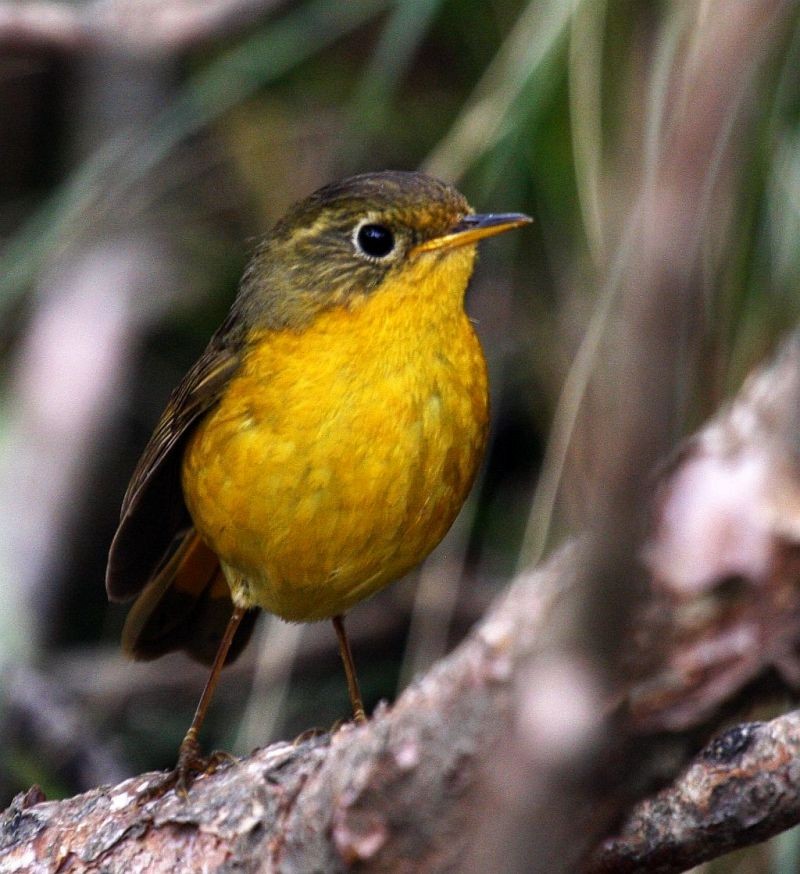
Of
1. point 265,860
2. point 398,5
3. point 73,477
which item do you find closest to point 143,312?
point 73,477

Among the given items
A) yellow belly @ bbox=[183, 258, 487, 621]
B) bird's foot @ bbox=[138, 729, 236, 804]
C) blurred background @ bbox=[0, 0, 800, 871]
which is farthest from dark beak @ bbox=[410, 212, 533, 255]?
bird's foot @ bbox=[138, 729, 236, 804]

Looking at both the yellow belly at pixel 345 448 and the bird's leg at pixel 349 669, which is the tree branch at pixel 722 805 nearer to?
the yellow belly at pixel 345 448

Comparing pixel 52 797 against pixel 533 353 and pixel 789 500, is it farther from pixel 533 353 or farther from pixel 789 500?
pixel 789 500

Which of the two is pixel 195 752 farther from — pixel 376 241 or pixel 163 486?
pixel 376 241

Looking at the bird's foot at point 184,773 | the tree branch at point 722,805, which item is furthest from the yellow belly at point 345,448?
the tree branch at point 722,805

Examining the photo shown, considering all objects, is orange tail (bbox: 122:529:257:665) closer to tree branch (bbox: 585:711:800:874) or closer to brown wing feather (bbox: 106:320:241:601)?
brown wing feather (bbox: 106:320:241:601)
